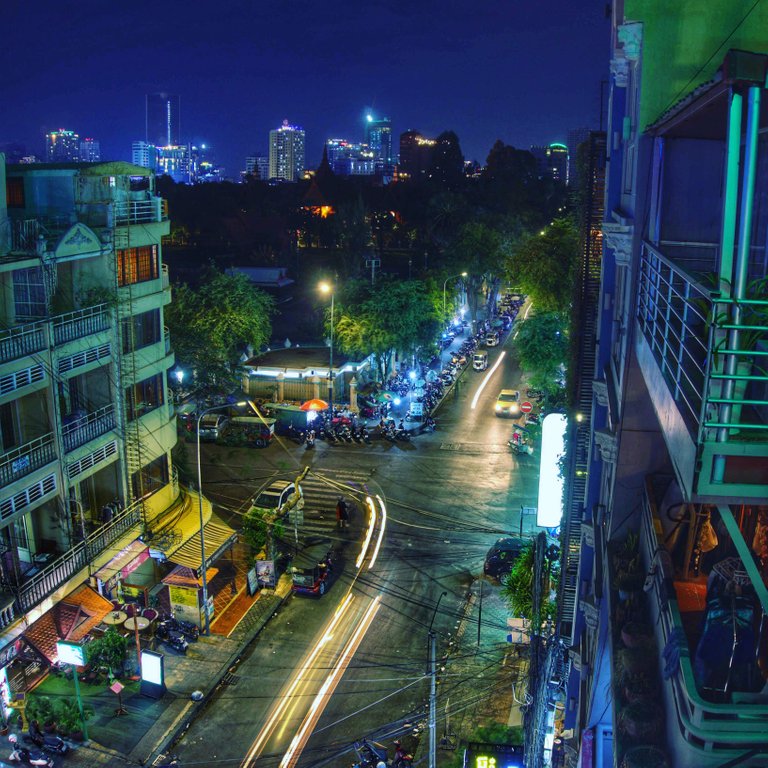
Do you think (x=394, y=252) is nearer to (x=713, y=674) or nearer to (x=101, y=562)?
(x=101, y=562)

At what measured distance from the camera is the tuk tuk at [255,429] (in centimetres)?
4219

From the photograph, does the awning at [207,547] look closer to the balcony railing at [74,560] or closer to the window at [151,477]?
the balcony railing at [74,560]

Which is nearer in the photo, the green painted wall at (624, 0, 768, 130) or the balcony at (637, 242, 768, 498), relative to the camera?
the balcony at (637, 242, 768, 498)

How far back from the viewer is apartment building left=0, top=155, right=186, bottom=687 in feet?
68.1

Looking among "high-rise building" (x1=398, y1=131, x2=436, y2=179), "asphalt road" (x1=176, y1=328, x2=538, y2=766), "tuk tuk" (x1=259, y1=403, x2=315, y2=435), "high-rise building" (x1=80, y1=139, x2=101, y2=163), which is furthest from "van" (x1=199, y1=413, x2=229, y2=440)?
"high-rise building" (x1=80, y1=139, x2=101, y2=163)

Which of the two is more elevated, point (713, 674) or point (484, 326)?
point (713, 674)

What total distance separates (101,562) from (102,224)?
9.67 metres

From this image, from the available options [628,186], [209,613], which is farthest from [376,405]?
[628,186]

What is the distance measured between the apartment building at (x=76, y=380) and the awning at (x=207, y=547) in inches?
19.8

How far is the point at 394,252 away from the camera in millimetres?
86188

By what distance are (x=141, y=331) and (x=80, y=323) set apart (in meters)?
3.12

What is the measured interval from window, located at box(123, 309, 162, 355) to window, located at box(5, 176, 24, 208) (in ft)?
15.5

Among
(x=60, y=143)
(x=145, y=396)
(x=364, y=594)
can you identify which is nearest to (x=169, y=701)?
(x=364, y=594)

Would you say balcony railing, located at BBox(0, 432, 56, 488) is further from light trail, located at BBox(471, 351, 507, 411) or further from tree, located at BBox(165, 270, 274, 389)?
light trail, located at BBox(471, 351, 507, 411)
